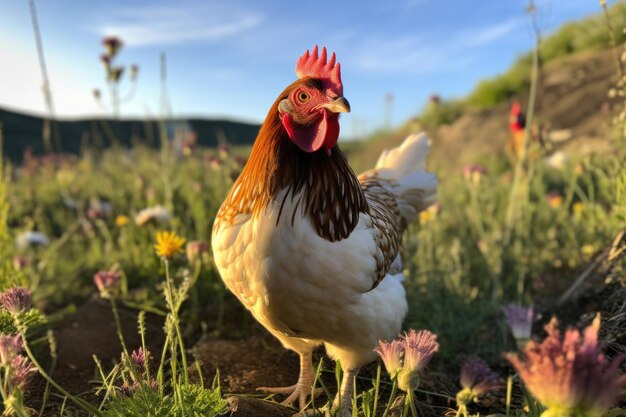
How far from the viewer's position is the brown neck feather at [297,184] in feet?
5.39

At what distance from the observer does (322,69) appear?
1.71 m

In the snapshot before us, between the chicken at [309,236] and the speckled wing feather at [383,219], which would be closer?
the chicken at [309,236]

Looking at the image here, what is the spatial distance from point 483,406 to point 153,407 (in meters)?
1.40

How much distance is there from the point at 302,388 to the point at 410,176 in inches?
56.7

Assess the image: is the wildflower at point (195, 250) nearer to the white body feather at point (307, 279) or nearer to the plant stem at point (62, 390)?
the white body feather at point (307, 279)

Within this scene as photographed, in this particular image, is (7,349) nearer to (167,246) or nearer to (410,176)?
(167,246)

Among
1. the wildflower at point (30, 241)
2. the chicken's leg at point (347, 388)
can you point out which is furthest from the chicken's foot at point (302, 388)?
the wildflower at point (30, 241)

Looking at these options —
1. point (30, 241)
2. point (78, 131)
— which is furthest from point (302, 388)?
point (78, 131)

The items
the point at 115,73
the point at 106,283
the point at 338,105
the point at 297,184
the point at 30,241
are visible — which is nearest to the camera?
the point at 338,105

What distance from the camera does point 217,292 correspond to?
2988mm

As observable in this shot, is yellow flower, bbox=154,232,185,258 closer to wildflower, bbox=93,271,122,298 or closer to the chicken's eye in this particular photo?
wildflower, bbox=93,271,122,298

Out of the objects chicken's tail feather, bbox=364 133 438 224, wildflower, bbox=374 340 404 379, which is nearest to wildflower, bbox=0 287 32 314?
wildflower, bbox=374 340 404 379

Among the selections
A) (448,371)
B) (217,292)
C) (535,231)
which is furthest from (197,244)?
(535,231)

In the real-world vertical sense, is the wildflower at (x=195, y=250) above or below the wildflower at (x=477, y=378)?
above
